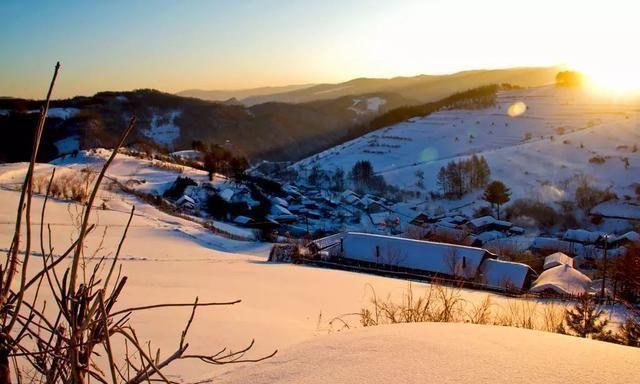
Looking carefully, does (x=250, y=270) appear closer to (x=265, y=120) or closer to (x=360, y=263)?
(x=360, y=263)

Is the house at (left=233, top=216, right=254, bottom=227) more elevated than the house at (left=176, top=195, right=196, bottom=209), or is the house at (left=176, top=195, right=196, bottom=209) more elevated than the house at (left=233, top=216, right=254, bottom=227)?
the house at (left=176, top=195, right=196, bottom=209)

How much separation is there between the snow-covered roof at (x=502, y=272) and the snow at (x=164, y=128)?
86357 mm

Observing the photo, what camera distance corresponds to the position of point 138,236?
11352mm

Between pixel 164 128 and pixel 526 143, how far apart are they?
70663 mm

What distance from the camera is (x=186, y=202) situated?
2952 cm

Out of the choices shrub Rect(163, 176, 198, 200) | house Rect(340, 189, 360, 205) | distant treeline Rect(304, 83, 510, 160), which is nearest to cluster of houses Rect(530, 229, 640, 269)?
house Rect(340, 189, 360, 205)

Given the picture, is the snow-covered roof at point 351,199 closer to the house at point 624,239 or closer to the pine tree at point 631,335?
the house at point 624,239

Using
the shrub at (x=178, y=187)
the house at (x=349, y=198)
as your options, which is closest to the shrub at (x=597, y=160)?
the house at (x=349, y=198)

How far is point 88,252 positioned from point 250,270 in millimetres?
2659

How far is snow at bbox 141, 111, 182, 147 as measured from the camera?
318ft

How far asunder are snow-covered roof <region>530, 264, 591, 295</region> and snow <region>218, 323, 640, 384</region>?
13.6 m

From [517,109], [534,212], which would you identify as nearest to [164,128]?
[517,109]

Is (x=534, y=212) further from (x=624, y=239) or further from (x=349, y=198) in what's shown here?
(x=349, y=198)

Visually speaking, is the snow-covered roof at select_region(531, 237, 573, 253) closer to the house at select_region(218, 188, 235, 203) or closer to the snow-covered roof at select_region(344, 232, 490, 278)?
the snow-covered roof at select_region(344, 232, 490, 278)
